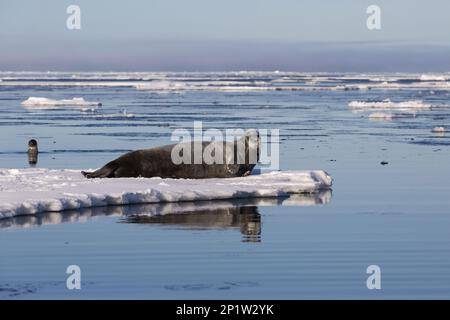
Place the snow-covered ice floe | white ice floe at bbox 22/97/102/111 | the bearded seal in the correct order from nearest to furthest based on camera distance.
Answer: the snow-covered ice floe
the bearded seal
white ice floe at bbox 22/97/102/111

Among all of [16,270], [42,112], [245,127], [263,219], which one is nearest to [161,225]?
[263,219]

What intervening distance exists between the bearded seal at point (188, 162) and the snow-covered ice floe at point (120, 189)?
17.2 inches

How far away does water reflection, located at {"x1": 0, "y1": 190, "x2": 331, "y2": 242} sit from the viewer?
9.92 meters

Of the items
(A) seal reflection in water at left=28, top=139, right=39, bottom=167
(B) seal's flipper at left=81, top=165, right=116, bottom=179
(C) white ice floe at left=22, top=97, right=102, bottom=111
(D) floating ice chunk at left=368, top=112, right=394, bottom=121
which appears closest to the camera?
(B) seal's flipper at left=81, top=165, right=116, bottom=179

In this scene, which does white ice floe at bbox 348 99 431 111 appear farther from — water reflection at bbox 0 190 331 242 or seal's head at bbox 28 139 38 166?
water reflection at bbox 0 190 331 242

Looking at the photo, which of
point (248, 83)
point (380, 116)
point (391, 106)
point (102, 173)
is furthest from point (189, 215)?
point (248, 83)

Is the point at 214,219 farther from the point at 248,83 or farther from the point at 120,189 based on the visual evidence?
the point at 248,83

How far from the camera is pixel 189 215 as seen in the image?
418 inches

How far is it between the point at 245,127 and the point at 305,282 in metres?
18.2

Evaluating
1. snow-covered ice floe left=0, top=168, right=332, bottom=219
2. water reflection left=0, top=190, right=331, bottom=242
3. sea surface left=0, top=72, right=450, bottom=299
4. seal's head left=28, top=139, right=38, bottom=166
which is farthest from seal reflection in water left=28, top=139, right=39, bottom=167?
water reflection left=0, top=190, right=331, bottom=242

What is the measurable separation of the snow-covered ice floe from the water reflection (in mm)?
134

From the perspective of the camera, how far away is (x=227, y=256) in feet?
27.3

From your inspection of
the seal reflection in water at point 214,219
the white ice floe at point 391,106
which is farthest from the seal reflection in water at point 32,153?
the white ice floe at point 391,106
